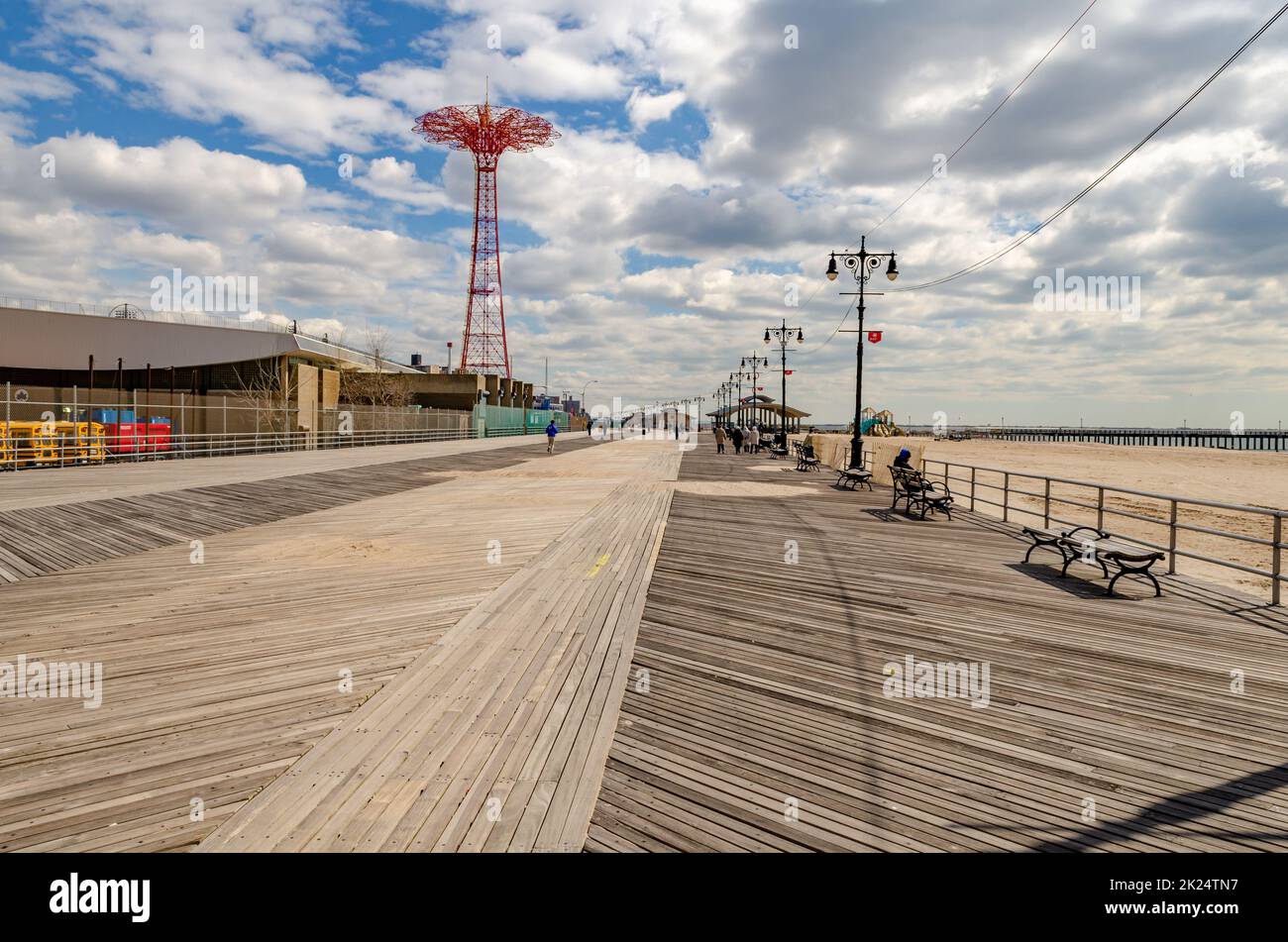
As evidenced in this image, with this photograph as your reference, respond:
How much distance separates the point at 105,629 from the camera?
616 centimetres

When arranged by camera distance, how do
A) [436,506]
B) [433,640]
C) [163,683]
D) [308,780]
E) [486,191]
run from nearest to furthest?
[308,780], [163,683], [433,640], [436,506], [486,191]

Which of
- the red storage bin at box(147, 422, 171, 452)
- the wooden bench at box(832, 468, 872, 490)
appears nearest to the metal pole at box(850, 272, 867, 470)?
the wooden bench at box(832, 468, 872, 490)

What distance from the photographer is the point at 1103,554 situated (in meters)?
7.84

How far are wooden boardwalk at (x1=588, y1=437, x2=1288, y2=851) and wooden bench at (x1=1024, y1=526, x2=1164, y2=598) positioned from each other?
327 mm

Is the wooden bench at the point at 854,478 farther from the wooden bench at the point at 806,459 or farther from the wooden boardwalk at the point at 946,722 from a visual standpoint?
the wooden boardwalk at the point at 946,722

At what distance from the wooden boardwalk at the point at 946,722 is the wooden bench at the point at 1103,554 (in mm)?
327

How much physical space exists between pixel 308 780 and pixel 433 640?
7.66ft

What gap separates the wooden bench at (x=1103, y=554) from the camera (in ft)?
25.3

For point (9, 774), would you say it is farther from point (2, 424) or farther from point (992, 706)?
point (2, 424)

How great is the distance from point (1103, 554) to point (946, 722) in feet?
15.9

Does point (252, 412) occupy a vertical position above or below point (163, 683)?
above

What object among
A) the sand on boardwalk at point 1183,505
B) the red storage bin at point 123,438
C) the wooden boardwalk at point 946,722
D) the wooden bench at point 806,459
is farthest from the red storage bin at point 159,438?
the sand on boardwalk at point 1183,505
